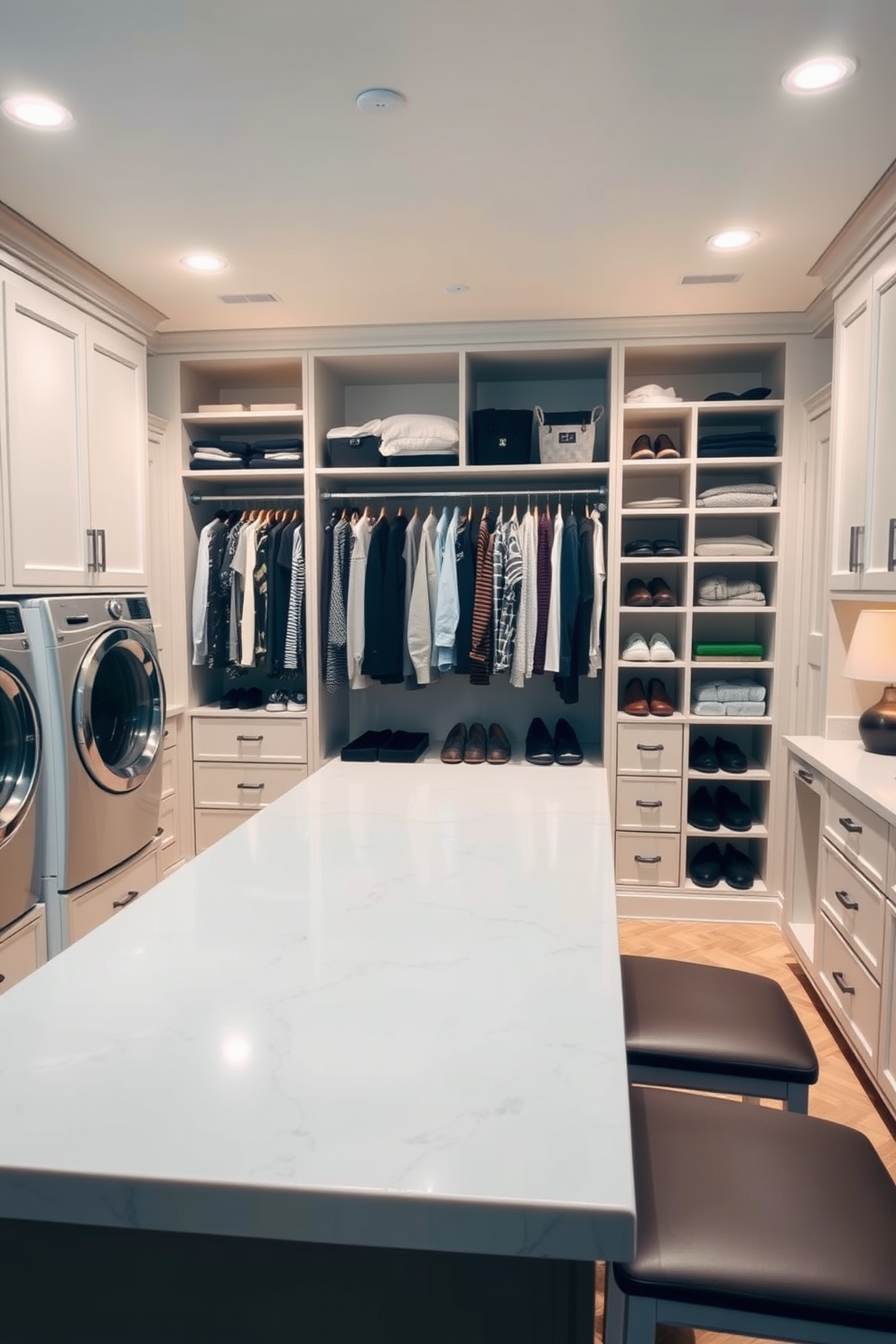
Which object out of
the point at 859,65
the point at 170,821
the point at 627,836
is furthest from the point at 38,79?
the point at 627,836

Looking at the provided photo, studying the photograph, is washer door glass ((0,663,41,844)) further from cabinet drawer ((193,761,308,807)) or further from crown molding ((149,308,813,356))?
crown molding ((149,308,813,356))

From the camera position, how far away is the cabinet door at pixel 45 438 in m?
2.71

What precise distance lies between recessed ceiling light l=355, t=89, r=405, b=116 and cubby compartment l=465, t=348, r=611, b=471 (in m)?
1.68

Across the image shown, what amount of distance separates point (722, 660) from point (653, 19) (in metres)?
2.50

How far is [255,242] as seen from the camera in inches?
112

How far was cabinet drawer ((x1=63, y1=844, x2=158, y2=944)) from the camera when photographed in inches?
110

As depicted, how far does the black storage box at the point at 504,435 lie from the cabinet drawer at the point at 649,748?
1.27 metres

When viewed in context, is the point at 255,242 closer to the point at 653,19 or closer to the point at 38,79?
the point at 38,79

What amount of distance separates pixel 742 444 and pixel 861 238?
3.54 feet

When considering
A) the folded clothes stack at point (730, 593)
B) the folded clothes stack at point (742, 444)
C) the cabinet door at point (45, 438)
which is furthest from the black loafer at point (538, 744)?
the cabinet door at point (45, 438)

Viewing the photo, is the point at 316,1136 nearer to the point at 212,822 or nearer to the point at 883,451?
the point at 883,451

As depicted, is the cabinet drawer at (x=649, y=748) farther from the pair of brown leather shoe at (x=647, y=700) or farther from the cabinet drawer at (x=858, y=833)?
the cabinet drawer at (x=858, y=833)

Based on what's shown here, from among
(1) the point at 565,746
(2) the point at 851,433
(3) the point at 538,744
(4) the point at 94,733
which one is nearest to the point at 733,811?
(1) the point at 565,746

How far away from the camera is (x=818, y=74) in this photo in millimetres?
1930
